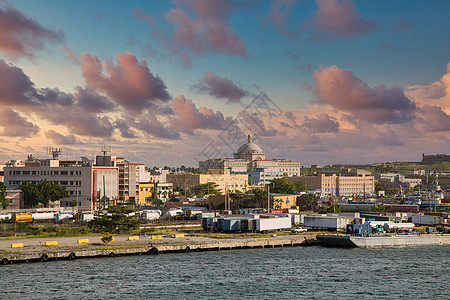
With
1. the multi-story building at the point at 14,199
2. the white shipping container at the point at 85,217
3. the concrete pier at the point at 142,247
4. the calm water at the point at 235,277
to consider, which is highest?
the multi-story building at the point at 14,199

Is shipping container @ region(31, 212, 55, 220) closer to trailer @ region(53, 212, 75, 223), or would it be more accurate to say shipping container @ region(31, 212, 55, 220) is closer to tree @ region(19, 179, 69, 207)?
trailer @ region(53, 212, 75, 223)

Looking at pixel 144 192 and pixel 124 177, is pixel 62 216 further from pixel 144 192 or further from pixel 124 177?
pixel 144 192

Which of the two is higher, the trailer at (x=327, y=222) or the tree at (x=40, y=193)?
the tree at (x=40, y=193)

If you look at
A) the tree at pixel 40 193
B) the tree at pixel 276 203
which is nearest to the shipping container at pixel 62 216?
the tree at pixel 40 193

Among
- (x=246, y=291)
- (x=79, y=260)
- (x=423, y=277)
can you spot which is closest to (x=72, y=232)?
(x=79, y=260)

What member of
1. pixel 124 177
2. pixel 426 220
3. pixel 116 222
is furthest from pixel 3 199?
pixel 426 220

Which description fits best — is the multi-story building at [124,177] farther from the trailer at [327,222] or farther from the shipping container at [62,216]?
the trailer at [327,222]

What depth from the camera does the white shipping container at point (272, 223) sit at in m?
84.9

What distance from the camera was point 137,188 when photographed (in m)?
163

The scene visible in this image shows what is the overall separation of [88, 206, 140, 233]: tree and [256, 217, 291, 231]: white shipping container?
724 inches

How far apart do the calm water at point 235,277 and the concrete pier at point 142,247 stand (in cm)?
135

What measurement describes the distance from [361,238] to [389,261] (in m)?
12.3

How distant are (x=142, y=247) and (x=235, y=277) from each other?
16.1 m

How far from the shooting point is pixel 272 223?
284ft
